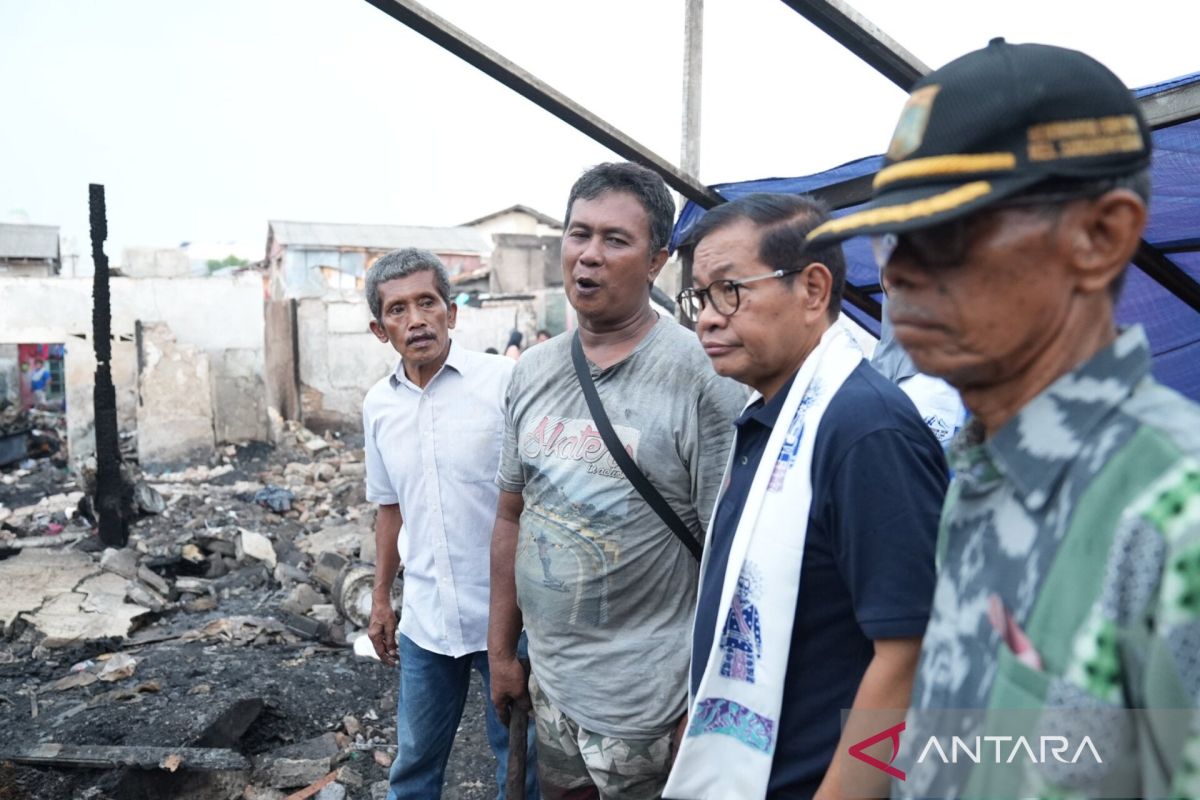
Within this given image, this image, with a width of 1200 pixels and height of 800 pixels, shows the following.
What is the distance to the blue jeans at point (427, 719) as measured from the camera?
117 inches

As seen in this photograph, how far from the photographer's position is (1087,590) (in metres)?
0.80

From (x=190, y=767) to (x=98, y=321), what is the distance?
6.08m

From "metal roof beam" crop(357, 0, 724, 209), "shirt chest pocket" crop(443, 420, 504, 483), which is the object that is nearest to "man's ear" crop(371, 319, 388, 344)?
"shirt chest pocket" crop(443, 420, 504, 483)

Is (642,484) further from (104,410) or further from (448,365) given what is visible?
(104,410)

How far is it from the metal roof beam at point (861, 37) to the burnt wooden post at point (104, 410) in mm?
7943

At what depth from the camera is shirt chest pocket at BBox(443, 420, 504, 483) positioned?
294cm

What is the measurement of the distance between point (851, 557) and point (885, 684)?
0.67ft

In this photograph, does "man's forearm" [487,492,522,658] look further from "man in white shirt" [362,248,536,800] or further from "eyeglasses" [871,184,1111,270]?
"eyeglasses" [871,184,1111,270]

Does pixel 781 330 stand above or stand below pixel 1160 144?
below

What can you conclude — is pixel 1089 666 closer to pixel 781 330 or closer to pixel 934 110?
pixel 934 110

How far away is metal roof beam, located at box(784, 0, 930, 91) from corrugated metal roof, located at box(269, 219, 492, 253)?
27.5 m

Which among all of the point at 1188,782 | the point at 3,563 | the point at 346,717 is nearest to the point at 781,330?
the point at 1188,782

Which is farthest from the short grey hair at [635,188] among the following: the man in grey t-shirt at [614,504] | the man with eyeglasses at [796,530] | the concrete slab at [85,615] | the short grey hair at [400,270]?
the concrete slab at [85,615]

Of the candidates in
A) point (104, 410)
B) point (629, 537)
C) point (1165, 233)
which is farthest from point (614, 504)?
point (104, 410)
